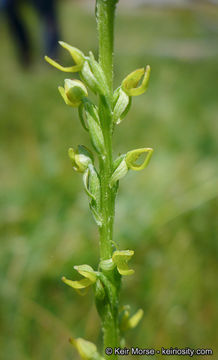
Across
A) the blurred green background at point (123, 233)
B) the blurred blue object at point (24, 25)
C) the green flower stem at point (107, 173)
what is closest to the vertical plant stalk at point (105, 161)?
the green flower stem at point (107, 173)

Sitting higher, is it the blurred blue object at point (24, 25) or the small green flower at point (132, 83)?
the blurred blue object at point (24, 25)

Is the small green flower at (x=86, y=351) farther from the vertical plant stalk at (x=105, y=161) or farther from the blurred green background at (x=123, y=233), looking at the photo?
the blurred green background at (x=123, y=233)

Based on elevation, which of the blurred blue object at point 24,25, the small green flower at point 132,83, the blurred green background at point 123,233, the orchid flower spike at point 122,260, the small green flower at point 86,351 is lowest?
the blurred green background at point 123,233

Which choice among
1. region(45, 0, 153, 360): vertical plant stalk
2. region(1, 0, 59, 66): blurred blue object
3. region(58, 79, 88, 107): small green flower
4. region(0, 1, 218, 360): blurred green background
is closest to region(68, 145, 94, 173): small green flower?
region(45, 0, 153, 360): vertical plant stalk

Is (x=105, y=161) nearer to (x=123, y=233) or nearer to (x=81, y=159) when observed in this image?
(x=81, y=159)

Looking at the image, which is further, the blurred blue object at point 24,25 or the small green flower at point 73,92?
the blurred blue object at point 24,25

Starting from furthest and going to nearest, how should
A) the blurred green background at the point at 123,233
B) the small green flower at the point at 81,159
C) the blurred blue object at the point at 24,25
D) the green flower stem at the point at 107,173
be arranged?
the blurred blue object at the point at 24,25, the blurred green background at the point at 123,233, the small green flower at the point at 81,159, the green flower stem at the point at 107,173

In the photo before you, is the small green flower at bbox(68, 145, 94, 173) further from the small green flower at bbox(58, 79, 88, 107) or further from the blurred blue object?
the blurred blue object
